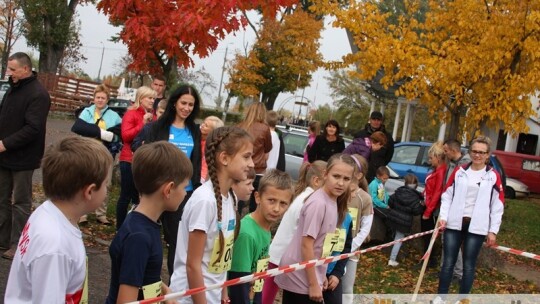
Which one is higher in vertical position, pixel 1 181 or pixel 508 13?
pixel 508 13

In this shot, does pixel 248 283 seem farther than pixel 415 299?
No

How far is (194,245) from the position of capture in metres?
3.33

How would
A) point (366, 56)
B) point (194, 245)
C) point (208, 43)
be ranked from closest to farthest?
point (194, 245) < point (208, 43) < point (366, 56)

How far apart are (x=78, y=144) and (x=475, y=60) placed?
10.0 metres

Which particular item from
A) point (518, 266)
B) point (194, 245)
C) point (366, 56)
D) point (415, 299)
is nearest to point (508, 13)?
point (366, 56)

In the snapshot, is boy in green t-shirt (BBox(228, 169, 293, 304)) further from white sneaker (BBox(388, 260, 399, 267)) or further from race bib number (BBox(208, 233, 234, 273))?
white sneaker (BBox(388, 260, 399, 267))

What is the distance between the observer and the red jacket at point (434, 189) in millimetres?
8805

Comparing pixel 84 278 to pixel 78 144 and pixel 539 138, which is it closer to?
pixel 78 144

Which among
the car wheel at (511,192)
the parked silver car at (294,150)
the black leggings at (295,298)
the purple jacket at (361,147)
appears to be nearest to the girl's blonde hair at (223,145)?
the black leggings at (295,298)

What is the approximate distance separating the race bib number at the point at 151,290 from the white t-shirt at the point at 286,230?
1924 millimetres

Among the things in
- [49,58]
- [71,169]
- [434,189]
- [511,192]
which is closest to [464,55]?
[434,189]

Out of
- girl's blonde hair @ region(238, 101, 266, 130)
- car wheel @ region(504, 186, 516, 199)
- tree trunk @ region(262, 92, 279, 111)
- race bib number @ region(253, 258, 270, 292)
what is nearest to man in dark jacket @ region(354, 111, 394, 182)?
girl's blonde hair @ region(238, 101, 266, 130)

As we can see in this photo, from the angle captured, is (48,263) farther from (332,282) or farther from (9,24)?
(9,24)

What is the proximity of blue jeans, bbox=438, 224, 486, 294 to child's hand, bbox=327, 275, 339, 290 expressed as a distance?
247 centimetres
